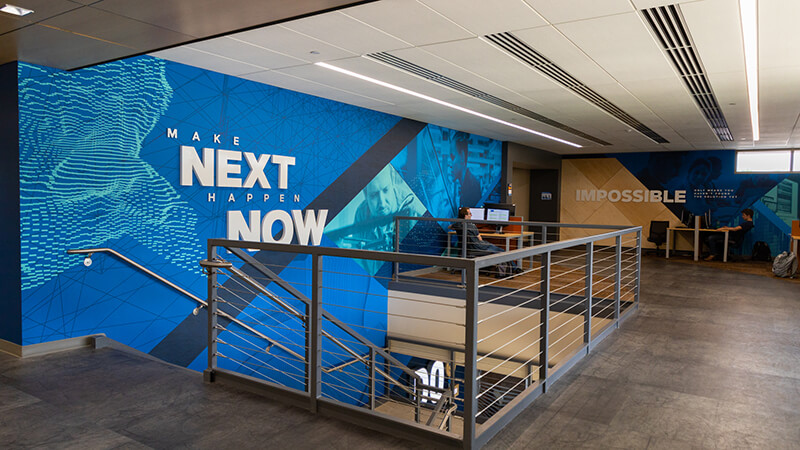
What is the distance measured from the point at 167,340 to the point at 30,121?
7.36 ft

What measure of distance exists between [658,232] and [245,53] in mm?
11331

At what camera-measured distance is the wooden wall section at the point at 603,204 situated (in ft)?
44.9

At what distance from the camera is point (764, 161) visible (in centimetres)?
1247

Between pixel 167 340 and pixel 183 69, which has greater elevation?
pixel 183 69

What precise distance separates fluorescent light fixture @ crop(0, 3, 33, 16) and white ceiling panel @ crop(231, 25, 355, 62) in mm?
1526

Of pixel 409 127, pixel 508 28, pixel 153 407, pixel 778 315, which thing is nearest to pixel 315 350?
pixel 153 407

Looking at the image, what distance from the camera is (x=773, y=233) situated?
12.4 m

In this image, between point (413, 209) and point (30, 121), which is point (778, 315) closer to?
point (413, 209)

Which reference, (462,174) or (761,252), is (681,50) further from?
(761,252)

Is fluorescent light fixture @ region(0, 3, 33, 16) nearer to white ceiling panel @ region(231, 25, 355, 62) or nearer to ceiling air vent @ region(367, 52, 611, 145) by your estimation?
white ceiling panel @ region(231, 25, 355, 62)

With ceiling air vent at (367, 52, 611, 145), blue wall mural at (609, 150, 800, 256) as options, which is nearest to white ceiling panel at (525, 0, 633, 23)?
ceiling air vent at (367, 52, 611, 145)

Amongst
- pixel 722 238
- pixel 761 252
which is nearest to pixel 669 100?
pixel 722 238

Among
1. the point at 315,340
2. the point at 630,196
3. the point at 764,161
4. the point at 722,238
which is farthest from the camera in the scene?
the point at 630,196

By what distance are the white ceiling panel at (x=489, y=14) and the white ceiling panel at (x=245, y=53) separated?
1795 mm
